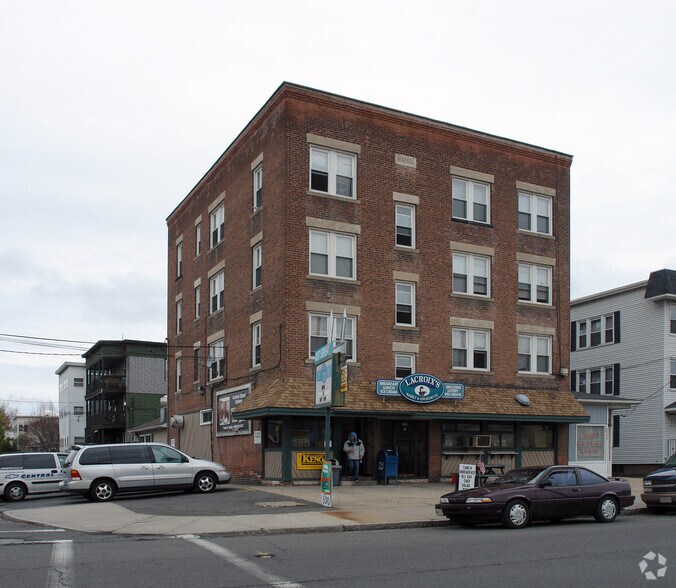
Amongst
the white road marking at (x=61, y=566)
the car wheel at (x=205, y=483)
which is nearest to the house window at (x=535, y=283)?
the car wheel at (x=205, y=483)

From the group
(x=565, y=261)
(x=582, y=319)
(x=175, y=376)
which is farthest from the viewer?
(x=582, y=319)

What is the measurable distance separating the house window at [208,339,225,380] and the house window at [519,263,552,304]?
40.9ft

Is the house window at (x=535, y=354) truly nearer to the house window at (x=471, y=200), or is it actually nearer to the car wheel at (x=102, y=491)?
the house window at (x=471, y=200)

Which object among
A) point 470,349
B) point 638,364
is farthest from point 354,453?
point 638,364

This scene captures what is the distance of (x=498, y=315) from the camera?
32.7 metres

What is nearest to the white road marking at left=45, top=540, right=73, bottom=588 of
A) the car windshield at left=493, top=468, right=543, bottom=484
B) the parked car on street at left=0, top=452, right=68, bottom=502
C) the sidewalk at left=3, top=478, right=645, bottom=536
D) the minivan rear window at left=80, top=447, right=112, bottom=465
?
the sidewalk at left=3, top=478, right=645, bottom=536

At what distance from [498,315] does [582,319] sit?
1873cm

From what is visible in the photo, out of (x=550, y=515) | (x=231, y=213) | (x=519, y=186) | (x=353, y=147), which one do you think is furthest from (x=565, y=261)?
(x=550, y=515)

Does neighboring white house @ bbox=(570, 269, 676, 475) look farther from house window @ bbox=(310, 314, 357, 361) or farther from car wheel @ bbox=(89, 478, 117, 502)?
car wheel @ bbox=(89, 478, 117, 502)

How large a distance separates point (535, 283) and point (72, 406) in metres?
68.4

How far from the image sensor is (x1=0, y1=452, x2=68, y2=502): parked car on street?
26.4m

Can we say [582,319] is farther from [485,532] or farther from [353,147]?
[485,532]

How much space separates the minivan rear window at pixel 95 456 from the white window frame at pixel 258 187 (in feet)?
36.7

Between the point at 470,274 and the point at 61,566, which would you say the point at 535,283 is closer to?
the point at 470,274
